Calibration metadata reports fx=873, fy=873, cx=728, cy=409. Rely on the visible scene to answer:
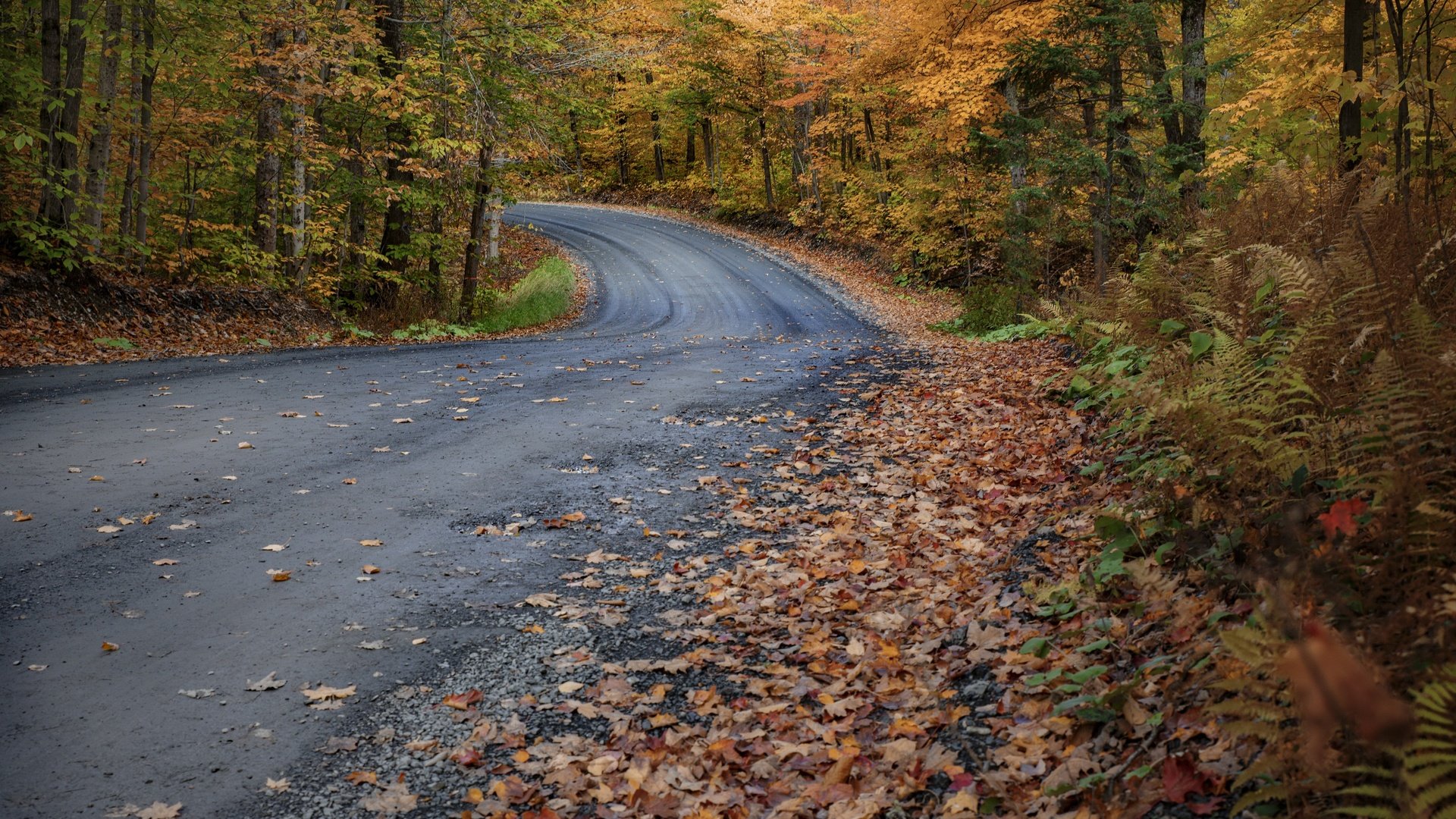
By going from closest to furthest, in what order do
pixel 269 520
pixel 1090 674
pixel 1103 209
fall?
1. pixel 1090 674
2. pixel 269 520
3. pixel 1103 209

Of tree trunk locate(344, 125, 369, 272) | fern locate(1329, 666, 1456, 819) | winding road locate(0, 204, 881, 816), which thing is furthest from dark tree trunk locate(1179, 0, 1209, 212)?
tree trunk locate(344, 125, 369, 272)

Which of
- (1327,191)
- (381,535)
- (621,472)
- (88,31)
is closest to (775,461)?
(621,472)

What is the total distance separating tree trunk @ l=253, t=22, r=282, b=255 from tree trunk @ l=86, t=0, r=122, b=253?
2123 millimetres

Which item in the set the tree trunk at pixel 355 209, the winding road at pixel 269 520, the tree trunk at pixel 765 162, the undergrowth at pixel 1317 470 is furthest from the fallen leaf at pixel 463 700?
the tree trunk at pixel 765 162

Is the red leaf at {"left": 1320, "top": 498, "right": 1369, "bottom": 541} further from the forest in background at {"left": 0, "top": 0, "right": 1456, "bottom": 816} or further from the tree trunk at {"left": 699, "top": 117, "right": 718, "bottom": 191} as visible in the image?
the tree trunk at {"left": 699, "top": 117, "right": 718, "bottom": 191}

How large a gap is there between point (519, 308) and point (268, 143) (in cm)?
897

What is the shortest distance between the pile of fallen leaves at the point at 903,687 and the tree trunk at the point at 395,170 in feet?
A: 47.1

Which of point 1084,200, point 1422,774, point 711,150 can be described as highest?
point 711,150

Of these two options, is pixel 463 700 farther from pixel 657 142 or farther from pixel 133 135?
pixel 657 142

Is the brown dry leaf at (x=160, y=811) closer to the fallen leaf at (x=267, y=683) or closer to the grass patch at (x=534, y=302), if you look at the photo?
the fallen leaf at (x=267, y=683)

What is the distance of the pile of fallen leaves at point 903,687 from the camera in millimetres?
3336

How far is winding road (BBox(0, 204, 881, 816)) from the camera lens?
13.4 feet

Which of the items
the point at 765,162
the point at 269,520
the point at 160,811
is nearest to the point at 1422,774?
the point at 160,811

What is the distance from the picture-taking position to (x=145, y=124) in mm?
15219
